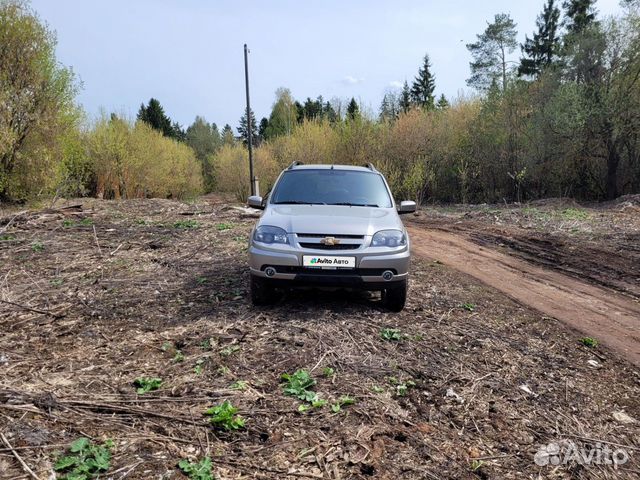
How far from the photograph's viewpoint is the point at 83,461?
235 cm

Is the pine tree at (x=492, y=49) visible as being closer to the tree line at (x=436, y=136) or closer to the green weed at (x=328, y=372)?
the tree line at (x=436, y=136)

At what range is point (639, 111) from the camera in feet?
56.7

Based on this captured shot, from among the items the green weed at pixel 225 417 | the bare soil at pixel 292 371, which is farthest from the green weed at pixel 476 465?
the green weed at pixel 225 417

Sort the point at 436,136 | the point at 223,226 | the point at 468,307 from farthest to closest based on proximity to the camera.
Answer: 1. the point at 436,136
2. the point at 223,226
3. the point at 468,307

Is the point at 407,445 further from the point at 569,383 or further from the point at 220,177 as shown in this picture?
the point at 220,177

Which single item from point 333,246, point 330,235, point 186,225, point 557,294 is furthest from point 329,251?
point 186,225

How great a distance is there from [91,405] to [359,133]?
2106 cm

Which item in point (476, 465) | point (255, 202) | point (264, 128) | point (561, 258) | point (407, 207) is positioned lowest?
point (476, 465)

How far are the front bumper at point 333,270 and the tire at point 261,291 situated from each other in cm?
17

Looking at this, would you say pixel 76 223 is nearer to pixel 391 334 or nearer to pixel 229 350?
pixel 229 350

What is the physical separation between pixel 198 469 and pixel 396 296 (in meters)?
3.12

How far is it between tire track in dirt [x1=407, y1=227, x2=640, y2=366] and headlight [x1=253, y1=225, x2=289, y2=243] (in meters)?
3.62

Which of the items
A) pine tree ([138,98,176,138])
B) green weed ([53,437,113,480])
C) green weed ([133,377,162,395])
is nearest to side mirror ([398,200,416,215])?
green weed ([133,377,162,395])

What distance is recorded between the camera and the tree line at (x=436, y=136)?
632 inches
